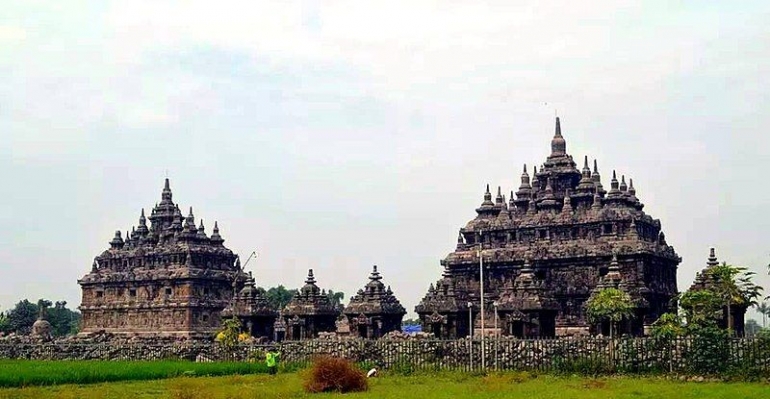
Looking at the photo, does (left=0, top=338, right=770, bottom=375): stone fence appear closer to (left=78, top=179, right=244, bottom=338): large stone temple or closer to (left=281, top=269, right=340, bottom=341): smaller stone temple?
(left=281, top=269, right=340, bottom=341): smaller stone temple

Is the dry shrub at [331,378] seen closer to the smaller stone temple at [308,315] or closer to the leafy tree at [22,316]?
the smaller stone temple at [308,315]

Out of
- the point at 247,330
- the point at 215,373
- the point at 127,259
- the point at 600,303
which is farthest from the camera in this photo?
the point at 127,259

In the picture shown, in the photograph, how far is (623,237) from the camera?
58312mm

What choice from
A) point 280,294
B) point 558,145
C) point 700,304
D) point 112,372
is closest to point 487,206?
point 558,145

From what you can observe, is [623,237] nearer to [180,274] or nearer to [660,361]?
[660,361]

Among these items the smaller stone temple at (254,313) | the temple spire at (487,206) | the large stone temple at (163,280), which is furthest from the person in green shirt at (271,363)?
the large stone temple at (163,280)

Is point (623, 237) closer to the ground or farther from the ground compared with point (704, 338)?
farther from the ground

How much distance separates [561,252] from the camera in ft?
194

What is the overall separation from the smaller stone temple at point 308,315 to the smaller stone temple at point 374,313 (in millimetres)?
2549

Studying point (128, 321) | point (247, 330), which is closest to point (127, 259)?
point (128, 321)

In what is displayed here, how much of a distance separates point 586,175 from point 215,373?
33.5 m

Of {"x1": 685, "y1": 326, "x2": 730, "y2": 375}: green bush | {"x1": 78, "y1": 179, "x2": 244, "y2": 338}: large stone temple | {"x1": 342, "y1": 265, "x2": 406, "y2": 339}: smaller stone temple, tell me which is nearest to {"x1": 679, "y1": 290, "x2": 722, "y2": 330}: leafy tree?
{"x1": 685, "y1": 326, "x2": 730, "y2": 375}: green bush

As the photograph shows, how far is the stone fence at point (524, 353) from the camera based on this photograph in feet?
109

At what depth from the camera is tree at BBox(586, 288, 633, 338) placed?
4544cm
